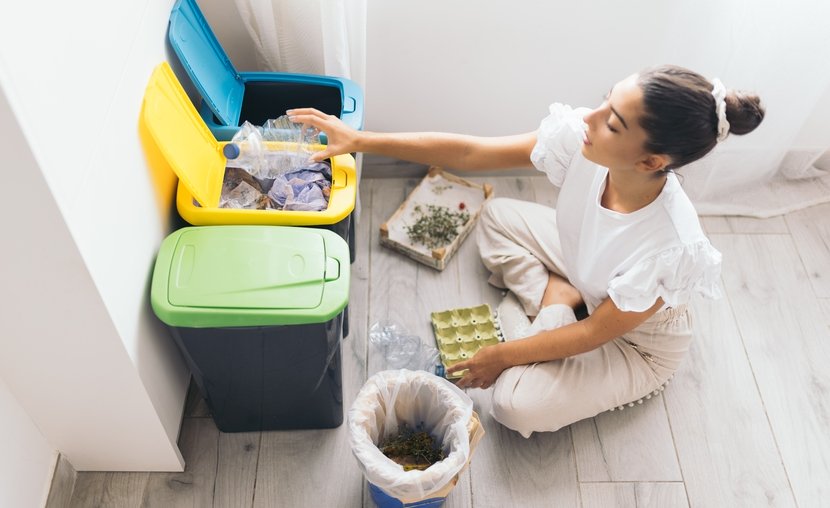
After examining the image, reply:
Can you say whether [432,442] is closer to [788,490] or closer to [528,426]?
[528,426]

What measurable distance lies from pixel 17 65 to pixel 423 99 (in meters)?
1.17

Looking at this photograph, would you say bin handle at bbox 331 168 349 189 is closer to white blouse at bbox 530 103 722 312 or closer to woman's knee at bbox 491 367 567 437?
white blouse at bbox 530 103 722 312

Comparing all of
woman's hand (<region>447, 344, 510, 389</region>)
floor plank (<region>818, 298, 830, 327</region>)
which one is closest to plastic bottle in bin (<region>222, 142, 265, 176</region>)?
woman's hand (<region>447, 344, 510, 389</region>)

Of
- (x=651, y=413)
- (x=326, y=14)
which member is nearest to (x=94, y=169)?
(x=326, y=14)

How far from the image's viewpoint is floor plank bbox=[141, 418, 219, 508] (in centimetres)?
142

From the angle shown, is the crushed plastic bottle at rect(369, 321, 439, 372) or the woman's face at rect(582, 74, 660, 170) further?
the crushed plastic bottle at rect(369, 321, 439, 372)

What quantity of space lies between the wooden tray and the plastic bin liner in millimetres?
465

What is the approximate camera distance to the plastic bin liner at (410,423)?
48.3 inches

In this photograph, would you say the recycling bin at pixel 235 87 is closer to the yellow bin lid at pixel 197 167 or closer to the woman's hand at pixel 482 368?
the yellow bin lid at pixel 197 167

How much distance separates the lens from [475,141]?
1487mm

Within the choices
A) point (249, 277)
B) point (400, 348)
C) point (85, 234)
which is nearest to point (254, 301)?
point (249, 277)

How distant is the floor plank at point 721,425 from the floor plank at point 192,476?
972mm

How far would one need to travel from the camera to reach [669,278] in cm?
126

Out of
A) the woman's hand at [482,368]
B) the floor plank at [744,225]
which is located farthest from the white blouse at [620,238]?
the floor plank at [744,225]
